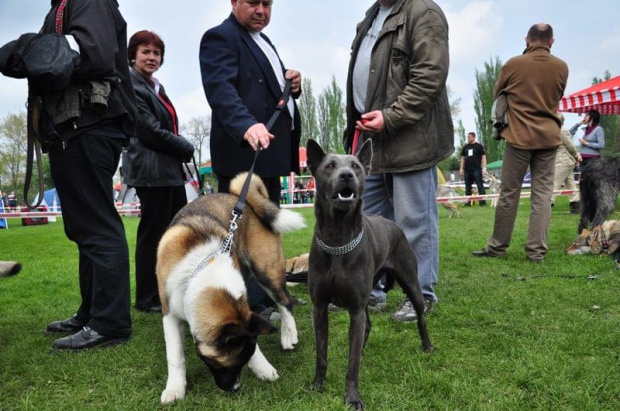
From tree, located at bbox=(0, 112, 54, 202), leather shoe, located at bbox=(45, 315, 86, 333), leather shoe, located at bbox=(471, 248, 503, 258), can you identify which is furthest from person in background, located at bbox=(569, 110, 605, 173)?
tree, located at bbox=(0, 112, 54, 202)

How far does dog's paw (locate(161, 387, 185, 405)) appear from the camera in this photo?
2.51 metres

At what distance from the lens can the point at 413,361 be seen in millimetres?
2895

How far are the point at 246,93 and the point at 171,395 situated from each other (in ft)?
7.53

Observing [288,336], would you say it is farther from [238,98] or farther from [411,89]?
[411,89]

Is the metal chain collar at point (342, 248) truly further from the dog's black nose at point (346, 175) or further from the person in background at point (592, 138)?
the person in background at point (592, 138)

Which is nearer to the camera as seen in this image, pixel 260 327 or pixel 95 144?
pixel 260 327

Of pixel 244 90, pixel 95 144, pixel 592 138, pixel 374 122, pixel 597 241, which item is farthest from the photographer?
pixel 592 138

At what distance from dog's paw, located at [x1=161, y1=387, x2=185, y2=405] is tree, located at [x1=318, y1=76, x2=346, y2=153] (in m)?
47.8

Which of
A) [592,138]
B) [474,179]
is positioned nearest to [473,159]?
[474,179]

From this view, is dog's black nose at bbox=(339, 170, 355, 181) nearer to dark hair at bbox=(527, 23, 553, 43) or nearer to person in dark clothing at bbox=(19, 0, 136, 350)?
person in dark clothing at bbox=(19, 0, 136, 350)

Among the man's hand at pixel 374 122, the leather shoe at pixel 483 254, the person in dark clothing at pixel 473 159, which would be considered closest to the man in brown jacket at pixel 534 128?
the leather shoe at pixel 483 254

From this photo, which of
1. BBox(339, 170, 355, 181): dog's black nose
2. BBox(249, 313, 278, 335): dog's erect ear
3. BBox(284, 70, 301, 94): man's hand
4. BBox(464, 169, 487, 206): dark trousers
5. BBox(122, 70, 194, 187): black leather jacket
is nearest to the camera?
BBox(249, 313, 278, 335): dog's erect ear

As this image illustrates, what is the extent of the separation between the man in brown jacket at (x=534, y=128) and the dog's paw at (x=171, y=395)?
487 cm

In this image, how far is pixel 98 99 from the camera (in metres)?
3.11
